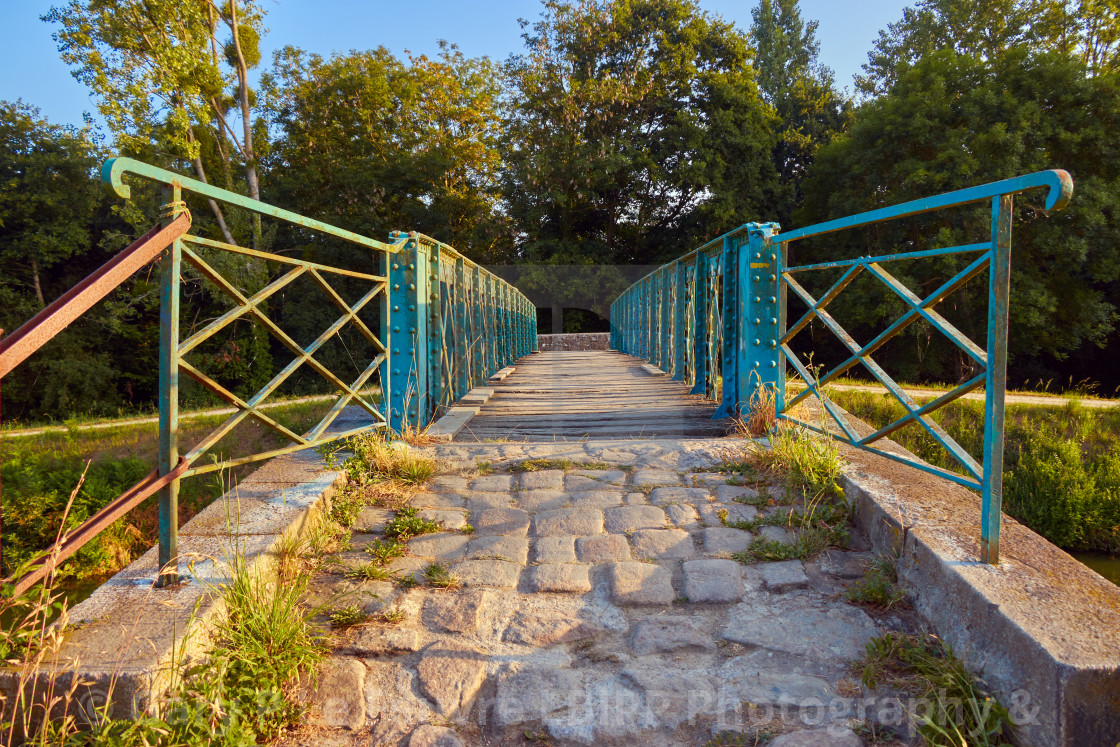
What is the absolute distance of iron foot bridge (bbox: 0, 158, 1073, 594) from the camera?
5.62ft

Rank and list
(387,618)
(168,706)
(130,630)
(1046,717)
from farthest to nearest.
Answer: (387,618), (130,630), (168,706), (1046,717)

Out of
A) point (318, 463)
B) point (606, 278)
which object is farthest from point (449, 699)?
point (606, 278)

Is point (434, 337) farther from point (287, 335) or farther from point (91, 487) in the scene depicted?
point (91, 487)

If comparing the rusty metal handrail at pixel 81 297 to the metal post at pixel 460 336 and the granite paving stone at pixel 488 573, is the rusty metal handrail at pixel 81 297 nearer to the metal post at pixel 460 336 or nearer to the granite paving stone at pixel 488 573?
the granite paving stone at pixel 488 573

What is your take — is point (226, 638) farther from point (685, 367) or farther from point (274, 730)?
point (685, 367)

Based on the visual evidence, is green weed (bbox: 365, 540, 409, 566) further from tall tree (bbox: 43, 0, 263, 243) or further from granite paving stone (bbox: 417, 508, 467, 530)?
tall tree (bbox: 43, 0, 263, 243)

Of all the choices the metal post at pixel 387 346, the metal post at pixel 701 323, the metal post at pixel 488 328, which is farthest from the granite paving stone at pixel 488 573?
the metal post at pixel 488 328

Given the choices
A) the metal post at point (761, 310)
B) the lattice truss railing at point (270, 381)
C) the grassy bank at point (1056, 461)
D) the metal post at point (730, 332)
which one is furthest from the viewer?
the grassy bank at point (1056, 461)

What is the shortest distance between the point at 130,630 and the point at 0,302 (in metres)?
24.2

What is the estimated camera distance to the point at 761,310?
3633mm

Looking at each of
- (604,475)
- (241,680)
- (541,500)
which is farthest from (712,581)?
(241,680)

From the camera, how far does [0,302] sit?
19438mm

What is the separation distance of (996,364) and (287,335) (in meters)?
4.21

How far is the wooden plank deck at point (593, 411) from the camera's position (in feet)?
13.8
